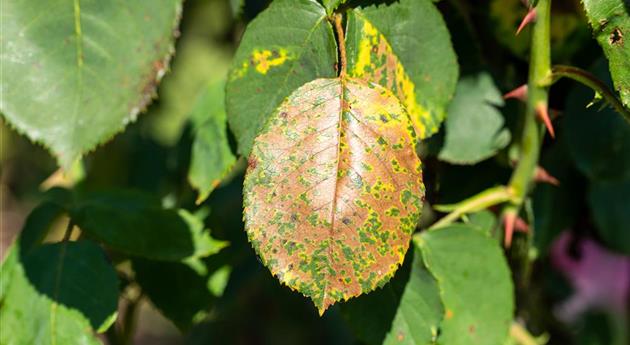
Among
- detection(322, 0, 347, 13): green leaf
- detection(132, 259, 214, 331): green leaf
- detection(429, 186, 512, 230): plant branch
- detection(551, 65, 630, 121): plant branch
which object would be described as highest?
detection(322, 0, 347, 13): green leaf

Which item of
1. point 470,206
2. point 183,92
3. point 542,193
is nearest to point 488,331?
point 470,206

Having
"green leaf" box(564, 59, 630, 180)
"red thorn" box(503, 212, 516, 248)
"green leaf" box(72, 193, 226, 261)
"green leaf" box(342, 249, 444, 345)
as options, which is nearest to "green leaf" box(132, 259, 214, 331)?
"green leaf" box(72, 193, 226, 261)

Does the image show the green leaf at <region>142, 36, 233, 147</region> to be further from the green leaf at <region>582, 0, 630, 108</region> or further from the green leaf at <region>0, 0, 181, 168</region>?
the green leaf at <region>582, 0, 630, 108</region>

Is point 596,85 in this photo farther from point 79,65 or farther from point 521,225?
point 79,65

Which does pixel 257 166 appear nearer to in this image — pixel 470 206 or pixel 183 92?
pixel 470 206

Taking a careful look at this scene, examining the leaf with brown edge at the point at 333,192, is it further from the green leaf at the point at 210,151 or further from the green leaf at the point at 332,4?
the green leaf at the point at 210,151
